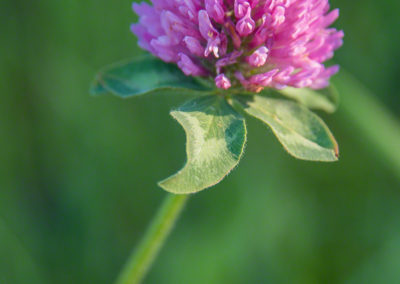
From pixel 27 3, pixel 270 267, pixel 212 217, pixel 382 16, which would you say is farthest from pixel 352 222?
pixel 27 3

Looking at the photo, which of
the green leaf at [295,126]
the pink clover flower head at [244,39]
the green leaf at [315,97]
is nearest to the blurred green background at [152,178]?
the green leaf at [315,97]

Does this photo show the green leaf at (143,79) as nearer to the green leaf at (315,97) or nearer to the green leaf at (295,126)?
the green leaf at (295,126)

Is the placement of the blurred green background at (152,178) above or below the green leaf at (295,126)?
below

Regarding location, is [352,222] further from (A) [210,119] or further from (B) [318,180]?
(A) [210,119]

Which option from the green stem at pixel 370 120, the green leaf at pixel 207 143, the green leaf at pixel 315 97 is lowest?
the green stem at pixel 370 120

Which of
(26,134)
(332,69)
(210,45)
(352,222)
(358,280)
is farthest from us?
(26,134)

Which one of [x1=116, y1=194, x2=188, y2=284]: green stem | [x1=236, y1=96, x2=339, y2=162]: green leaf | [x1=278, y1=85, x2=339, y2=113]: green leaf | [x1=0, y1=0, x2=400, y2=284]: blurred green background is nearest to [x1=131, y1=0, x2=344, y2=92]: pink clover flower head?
[x1=236, y1=96, x2=339, y2=162]: green leaf

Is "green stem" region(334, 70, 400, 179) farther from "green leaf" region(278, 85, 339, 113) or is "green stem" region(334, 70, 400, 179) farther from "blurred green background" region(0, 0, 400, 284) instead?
"green leaf" region(278, 85, 339, 113)
